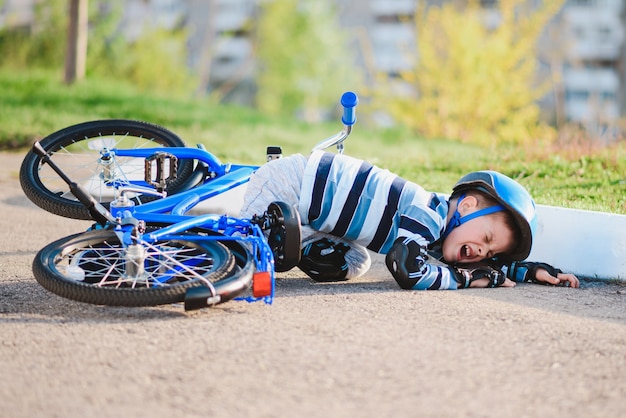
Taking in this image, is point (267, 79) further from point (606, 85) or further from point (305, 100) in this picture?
point (606, 85)

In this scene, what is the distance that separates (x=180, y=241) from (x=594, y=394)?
1925 millimetres

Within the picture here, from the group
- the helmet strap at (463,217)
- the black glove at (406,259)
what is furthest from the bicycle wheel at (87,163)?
the helmet strap at (463,217)

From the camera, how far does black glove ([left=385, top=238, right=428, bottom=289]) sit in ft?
12.3

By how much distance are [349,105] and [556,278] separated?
145 centimetres

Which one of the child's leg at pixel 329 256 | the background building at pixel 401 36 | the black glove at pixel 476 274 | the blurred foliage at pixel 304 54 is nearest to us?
the black glove at pixel 476 274

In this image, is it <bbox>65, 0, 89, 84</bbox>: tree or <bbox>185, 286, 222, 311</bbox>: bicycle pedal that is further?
<bbox>65, 0, 89, 84</bbox>: tree

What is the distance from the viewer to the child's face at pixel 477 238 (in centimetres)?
395

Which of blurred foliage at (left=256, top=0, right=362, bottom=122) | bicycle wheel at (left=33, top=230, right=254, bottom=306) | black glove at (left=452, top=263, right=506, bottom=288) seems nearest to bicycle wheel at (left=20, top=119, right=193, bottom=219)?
bicycle wheel at (left=33, top=230, right=254, bottom=306)

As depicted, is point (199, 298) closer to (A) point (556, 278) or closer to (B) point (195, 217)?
(B) point (195, 217)

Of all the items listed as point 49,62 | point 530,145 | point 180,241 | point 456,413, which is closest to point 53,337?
point 180,241

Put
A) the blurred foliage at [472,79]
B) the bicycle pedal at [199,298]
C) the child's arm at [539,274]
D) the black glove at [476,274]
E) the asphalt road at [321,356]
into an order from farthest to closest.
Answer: the blurred foliage at [472,79] < the child's arm at [539,274] < the black glove at [476,274] < the bicycle pedal at [199,298] < the asphalt road at [321,356]

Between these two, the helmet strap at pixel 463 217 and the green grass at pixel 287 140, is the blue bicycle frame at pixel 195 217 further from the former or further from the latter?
the green grass at pixel 287 140

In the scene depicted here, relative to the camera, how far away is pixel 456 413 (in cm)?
231

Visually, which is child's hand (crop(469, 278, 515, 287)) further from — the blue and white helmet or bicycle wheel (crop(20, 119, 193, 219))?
bicycle wheel (crop(20, 119, 193, 219))
